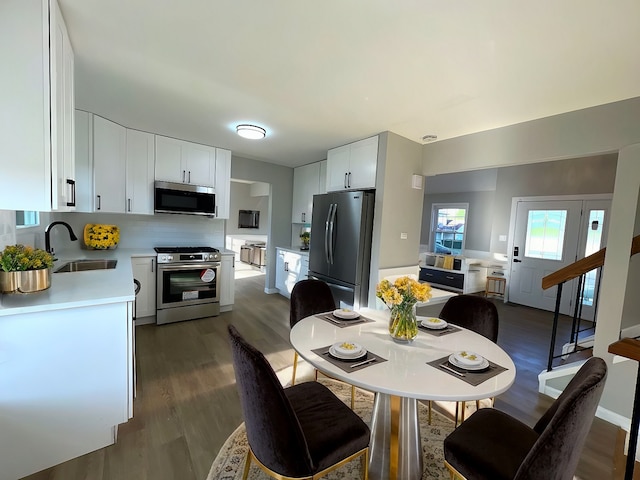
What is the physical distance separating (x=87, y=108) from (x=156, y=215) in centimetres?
150

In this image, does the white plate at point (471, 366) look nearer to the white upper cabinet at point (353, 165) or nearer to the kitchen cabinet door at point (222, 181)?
the white upper cabinet at point (353, 165)

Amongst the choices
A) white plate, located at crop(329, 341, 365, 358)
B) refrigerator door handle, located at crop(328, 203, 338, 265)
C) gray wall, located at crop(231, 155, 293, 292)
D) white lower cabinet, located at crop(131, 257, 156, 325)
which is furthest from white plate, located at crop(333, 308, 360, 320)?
gray wall, located at crop(231, 155, 293, 292)

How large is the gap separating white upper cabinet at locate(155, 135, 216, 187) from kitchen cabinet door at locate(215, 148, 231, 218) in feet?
0.23

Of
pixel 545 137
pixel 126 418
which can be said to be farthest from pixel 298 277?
pixel 545 137

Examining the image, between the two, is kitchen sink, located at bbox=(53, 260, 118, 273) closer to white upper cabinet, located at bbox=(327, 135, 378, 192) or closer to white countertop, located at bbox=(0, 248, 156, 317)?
white countertop, located at bbox=(0, 248, 156, 317)

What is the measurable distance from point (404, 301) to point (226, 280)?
3.10 meters

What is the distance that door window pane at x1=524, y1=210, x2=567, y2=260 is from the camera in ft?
16.6

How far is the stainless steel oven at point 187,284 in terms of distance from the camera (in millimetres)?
3543

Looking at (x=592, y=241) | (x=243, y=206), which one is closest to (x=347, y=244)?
(x=592, y=241)

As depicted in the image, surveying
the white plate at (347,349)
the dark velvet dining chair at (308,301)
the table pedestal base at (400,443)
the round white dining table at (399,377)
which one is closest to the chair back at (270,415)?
the round white dining table at (399,377)

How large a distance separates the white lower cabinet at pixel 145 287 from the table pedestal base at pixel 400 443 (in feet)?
10.0

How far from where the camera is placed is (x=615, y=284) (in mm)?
A: 2148

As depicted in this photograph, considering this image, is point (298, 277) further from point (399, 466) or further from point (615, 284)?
point (615, 284)

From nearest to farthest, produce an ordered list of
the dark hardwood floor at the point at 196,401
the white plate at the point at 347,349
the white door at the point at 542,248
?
the white plate at the point at 347,349
the dark hardwood floor at the point at 196,401
the white door at the point at 542,248
